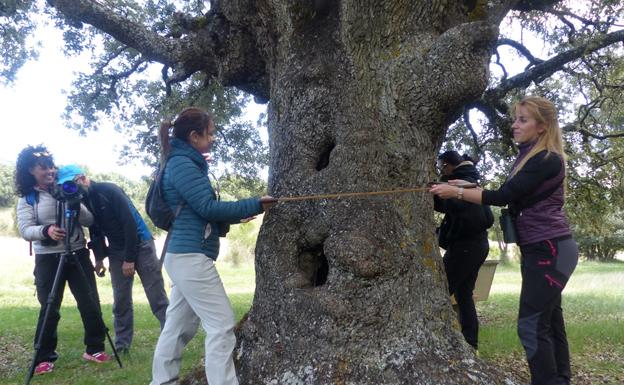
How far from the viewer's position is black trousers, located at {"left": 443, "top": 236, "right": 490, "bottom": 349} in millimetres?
4930

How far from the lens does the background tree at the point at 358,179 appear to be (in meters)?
3.64

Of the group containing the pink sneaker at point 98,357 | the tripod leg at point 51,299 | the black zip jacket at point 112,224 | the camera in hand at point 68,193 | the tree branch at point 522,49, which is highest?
the tree branch at point 522,49

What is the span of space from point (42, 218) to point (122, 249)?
0.81 meters

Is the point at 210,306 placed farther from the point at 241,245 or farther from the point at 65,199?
the point at 241,245

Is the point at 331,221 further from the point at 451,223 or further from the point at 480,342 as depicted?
the point at 480,342

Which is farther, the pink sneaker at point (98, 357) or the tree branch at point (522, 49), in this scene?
the tree branch at point (522, 49)

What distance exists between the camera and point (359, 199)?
392 centimetres

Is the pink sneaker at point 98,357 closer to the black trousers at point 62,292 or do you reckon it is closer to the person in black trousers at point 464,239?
the black trousers at point 62,292

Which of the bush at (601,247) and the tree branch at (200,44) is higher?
the tree branch at (200,44)

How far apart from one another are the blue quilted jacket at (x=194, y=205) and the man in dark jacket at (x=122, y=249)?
202 centimetres

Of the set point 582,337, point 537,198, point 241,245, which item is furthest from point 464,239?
point 241,245

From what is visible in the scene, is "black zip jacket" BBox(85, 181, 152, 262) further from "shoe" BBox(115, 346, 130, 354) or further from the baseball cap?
"shoe" BBox(115, 346, 130, 354)

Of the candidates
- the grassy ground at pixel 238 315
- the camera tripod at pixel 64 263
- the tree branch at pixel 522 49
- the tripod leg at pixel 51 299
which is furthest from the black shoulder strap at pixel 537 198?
the tree branch at pixel 522 49

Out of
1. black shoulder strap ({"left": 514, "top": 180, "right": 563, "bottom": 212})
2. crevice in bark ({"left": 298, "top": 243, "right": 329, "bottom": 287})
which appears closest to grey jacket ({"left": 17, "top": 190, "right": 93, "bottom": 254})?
crevice in bark ({"left": 298, "top": 243, "right": 329, "bottom": 287})
